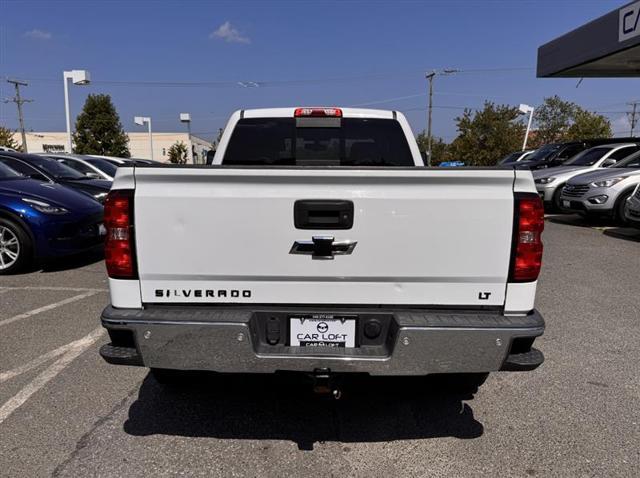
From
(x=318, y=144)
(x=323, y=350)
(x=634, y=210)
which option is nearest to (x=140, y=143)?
(x=634, y=210)

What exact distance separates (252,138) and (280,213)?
2178 mm

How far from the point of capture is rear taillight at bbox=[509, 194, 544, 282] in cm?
245

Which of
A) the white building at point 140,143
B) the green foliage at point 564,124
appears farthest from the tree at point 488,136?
the white building at point 140,143

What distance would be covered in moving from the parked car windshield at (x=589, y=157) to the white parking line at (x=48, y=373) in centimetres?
1337

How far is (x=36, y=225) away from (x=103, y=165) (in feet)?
22.0

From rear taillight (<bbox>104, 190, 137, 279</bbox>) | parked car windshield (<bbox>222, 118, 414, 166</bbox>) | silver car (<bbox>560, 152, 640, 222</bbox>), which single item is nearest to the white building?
silver car (<bbox>560, 152, 640, 222</bbox>)

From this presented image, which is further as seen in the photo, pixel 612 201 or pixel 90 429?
pixel 612 201

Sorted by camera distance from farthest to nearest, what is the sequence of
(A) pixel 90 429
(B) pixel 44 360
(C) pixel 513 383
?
(B) pixel 44 360 < (C) pixel 513 383 < (A) pixel 90 429

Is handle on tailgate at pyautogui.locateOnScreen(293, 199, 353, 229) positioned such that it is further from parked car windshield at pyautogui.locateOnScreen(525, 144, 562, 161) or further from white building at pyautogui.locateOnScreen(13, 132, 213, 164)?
white building at pyautogui.locateOnScreen(13, 132, 213, 164)

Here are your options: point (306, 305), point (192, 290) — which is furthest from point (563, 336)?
point (192, 290)

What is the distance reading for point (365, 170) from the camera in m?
2.44

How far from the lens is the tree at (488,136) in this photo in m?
40.4

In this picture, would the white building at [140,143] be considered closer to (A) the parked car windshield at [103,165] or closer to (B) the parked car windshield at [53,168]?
(A) the parked car windshield at [103,165]

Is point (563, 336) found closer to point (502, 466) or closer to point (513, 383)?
point (513, 383)
